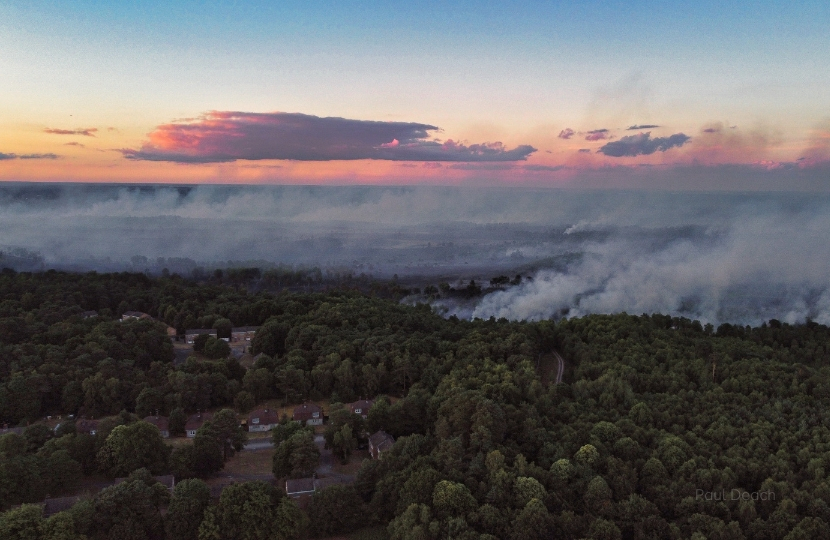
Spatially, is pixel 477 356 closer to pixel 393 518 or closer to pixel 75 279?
pixel 393 518

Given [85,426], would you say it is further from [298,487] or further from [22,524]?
[298,487]

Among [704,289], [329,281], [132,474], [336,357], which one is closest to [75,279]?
[329,281]

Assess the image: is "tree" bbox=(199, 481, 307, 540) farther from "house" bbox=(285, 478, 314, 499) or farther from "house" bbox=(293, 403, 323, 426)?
"house" bbox=(293, 403, 323, 426)

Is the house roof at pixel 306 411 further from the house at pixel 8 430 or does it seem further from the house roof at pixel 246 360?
the house at pixel 8 430

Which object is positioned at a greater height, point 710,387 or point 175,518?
point 710,387

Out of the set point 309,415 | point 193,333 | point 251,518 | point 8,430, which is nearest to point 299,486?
point 251,518

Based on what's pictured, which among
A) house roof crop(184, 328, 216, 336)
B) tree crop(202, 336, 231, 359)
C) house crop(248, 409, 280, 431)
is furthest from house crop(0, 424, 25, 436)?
house roof crop(184, 328, 216, 336)
